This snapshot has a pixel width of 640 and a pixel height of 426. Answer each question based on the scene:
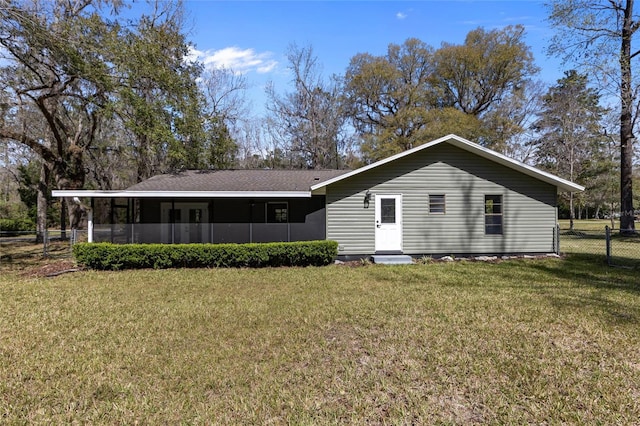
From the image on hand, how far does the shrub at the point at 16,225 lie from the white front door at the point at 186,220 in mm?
20507

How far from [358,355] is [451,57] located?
30.0 metres

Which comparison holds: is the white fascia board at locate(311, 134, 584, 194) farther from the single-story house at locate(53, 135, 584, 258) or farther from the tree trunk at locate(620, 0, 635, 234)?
the tree trunk at locate(620, 0, 635, 234)

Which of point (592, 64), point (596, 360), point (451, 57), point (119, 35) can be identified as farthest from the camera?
point (451, 57)

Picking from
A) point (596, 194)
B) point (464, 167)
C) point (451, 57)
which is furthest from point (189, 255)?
point (596, 194)

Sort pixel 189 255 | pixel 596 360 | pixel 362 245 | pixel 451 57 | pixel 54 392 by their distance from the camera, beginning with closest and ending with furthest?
pixel 54 392
pixel 596 360
pixel 189 255
pixel 362 245
pixel 451 57

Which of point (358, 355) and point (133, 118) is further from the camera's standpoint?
point (133, 118)

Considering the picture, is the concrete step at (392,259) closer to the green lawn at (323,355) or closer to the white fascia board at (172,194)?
the white fascia board at (172,194)

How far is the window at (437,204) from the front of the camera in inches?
440

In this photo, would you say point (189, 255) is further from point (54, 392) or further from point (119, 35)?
point (119, 35)

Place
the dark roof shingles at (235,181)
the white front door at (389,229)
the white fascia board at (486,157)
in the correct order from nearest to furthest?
1. the white fascia board at (486,157)
2. the white front door at (389,229)
3. the dark roof shingles at (235,181)

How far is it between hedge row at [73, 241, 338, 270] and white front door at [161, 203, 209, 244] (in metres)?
0.90

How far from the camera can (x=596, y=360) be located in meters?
3.72

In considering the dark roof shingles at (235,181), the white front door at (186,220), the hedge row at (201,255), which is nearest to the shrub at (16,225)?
the dark roof shingles at (235,181)

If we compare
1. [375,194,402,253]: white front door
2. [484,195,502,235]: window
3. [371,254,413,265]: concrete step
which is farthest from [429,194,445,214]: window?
[371,254,413,265]: concrete step
